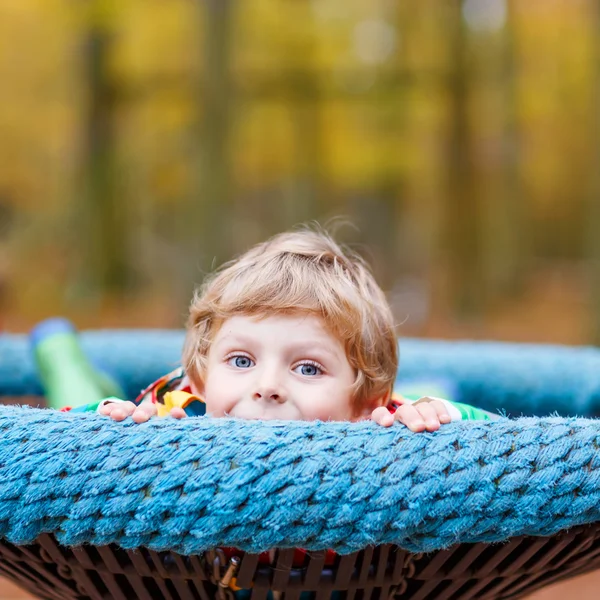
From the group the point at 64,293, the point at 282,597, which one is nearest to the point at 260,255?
the point at 282,597

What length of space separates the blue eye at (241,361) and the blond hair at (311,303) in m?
0.07

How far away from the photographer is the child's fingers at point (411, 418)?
0.82m

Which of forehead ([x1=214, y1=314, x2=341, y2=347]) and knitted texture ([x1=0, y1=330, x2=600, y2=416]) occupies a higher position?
forehead ([x1=214, y1=314, x2=341, y2=347])

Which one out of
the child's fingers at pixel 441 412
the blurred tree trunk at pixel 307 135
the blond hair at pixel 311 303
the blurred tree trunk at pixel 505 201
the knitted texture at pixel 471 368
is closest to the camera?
the child's fingers at pixel 441 412

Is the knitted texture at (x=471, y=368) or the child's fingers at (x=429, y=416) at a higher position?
the child's fingers at (x=429, y=416)

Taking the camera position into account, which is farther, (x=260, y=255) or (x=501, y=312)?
(x=501, y=312)

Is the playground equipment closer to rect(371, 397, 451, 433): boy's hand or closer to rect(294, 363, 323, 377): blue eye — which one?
rect(371, 397, 451, 433): boy's hand

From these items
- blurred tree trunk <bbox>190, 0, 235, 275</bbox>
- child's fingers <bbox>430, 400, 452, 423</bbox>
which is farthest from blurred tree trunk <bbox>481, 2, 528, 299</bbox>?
child's fingers <bbox>430, 400, 452, 423</bbox>

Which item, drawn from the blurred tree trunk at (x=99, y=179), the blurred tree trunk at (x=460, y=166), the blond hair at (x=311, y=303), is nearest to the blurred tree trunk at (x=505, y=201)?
the blurred tree trunk at (x=460, y=166)

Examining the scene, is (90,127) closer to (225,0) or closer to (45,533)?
(225,0)

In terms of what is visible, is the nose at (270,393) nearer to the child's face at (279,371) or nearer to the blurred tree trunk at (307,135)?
the child's face at (279,371)

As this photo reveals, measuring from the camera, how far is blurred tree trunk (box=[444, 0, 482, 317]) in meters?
7.10

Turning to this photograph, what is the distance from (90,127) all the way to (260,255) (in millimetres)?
6354

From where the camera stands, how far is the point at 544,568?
36.8 inches
